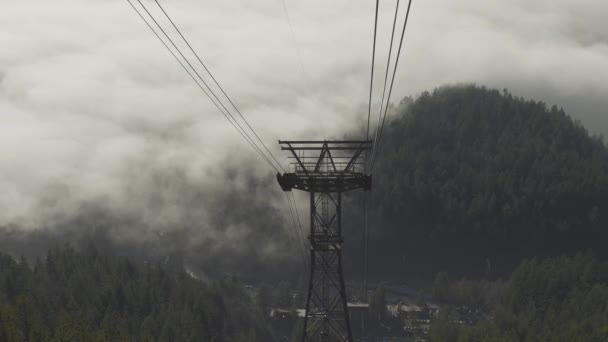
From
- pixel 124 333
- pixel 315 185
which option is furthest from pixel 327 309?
pixel 124 333

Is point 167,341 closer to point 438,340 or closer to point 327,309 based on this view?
point 438,340

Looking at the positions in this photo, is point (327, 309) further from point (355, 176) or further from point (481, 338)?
point (481, 338)

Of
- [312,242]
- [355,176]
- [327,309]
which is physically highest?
[355,176]

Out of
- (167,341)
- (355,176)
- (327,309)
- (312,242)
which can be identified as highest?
(355,176)

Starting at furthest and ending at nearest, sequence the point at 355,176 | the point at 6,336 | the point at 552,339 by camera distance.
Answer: the point at 552,339, the point at 6,336, the point at 355,176

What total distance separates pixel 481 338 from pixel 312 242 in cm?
14226

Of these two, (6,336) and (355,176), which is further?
(6,336)

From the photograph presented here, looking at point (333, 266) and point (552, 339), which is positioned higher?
point (333, 266)

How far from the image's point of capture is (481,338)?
194 m

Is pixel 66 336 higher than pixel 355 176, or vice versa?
pixel 355 176

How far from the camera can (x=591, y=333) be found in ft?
632

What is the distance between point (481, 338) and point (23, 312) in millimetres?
89441

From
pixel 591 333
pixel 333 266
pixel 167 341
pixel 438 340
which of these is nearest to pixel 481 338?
pixel 438 340

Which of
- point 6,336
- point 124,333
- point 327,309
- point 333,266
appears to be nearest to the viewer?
point 327,309
